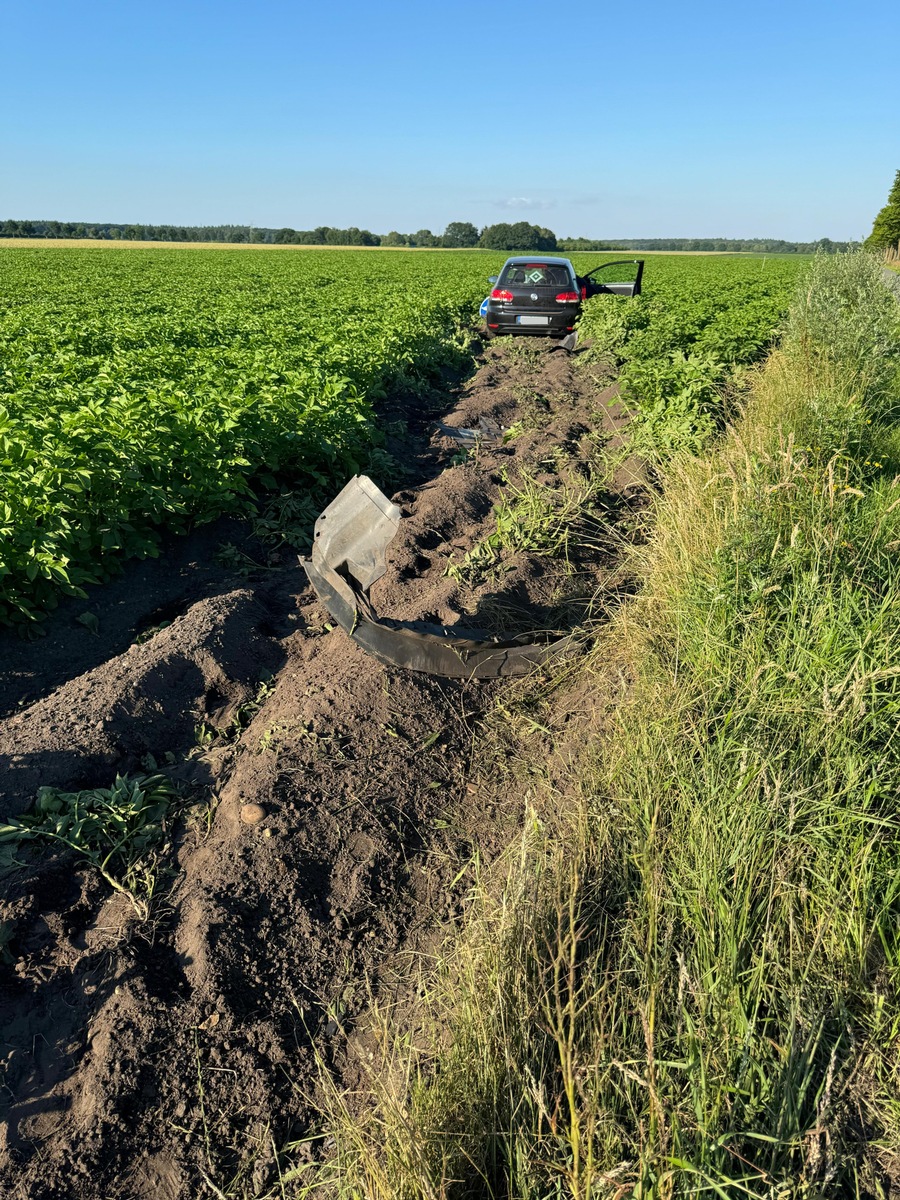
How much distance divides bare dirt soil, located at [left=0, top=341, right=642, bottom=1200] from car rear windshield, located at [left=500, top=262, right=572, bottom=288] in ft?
34.7

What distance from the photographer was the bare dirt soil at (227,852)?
221 centimetres

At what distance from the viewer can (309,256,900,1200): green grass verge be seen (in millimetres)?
1789

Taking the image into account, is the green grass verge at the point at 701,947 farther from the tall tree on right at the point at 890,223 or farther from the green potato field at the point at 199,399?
the tall tree on right at the point at 890,223

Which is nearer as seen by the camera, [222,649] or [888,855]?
[888,855]

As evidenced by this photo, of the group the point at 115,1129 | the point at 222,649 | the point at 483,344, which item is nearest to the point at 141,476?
the point at 222,649

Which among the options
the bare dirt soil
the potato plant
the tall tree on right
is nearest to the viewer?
the bare dirt soil

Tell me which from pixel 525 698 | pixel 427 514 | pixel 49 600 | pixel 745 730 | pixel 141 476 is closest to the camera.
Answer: pixel 745 730

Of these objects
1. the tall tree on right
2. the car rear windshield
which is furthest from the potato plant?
the tall tree on right

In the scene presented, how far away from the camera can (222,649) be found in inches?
165

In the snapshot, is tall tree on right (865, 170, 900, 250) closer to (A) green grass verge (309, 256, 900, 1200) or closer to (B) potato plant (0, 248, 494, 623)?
(B) potato plant (0, 248, 494, 623)

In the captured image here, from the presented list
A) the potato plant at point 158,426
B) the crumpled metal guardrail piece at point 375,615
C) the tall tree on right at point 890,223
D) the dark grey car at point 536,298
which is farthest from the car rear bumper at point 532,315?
the tall tree on right at point 890,223

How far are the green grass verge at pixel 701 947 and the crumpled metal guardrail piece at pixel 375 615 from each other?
1.90 feet

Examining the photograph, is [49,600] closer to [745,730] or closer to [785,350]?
[745,730]

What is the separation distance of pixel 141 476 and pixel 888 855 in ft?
14.7
